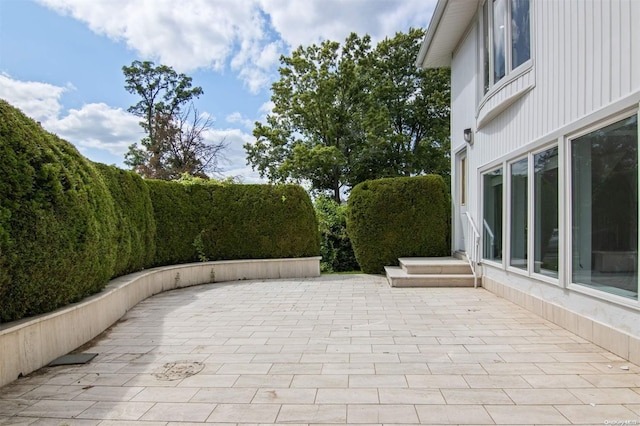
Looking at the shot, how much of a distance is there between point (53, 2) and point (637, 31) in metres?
7.94

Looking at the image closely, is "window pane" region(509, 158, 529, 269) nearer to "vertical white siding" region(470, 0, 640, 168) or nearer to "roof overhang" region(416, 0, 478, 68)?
"vertical white siding" region(470, 0, 640, 168)

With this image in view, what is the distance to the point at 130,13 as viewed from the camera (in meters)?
7.89

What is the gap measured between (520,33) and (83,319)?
7.08m

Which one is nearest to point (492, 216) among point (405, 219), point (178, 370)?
point (405, 219)

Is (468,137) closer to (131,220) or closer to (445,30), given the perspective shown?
(445,30)

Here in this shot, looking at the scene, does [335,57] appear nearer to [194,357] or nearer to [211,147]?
[211,147]

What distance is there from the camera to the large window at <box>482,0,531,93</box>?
563 cm

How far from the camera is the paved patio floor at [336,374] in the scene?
2.52 m

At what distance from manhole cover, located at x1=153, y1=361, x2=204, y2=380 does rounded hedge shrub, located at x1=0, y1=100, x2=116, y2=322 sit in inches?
56.7

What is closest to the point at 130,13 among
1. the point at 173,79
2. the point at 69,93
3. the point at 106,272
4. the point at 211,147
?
the point at 106,272

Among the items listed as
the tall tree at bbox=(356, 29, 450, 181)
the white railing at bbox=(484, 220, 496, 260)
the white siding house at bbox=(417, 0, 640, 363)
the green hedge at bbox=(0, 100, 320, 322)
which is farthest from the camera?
the tall tree at bbox=(356, 29, 450, 181)

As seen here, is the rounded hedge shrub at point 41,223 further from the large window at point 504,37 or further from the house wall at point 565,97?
the large window at point 504,37

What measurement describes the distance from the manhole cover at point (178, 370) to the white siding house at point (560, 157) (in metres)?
3.90

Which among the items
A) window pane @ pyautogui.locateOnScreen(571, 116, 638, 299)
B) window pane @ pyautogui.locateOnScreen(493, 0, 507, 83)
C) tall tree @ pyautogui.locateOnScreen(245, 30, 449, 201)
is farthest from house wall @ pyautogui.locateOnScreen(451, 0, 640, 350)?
tall tree @ pyautogui.locateOnScreen(245, 30, 449, 201)
